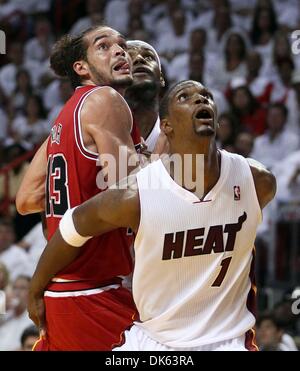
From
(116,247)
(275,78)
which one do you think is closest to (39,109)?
(275,78)

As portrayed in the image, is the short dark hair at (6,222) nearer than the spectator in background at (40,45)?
Yes

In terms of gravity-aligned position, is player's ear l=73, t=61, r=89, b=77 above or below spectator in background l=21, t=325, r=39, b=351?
above

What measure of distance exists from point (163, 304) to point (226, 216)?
1.44 ft

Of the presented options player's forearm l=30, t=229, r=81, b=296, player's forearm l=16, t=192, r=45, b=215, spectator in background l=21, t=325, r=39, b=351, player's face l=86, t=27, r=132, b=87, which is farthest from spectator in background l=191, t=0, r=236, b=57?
player's forearm l=30, t=229, r=81, b=296

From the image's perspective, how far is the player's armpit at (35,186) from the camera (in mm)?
4656

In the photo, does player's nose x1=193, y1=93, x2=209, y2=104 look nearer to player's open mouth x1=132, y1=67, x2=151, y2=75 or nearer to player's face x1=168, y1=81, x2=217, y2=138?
player's face x1=168, y1=81, x2=217, y2=138

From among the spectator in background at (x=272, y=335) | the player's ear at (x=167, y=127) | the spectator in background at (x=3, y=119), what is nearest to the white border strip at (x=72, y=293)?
the player's ear at (x=167, y=127)

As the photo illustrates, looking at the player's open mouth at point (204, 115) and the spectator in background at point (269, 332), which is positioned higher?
the player's open mouth at point (204, 115)

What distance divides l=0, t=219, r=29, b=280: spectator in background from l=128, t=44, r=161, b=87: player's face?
3.52 m

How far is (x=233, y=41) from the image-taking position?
986 centimetres

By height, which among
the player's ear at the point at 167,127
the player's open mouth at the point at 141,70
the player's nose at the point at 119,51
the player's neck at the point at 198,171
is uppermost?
the player's nose at the point at 119,51

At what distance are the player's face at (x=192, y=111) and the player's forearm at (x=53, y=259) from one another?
2.24 feet

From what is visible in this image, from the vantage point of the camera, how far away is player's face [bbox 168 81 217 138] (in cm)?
377

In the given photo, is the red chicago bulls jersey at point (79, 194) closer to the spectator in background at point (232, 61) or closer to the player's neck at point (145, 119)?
the player's neck at point (145, 119)
